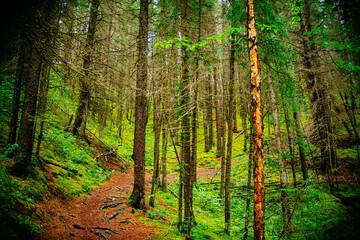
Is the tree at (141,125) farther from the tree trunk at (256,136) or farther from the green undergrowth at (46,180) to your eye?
the tree trunk at (256,136)

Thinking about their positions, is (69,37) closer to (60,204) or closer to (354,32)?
(60,204)

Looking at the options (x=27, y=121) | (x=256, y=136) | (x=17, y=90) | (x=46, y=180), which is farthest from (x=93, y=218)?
(x=256, y=136)

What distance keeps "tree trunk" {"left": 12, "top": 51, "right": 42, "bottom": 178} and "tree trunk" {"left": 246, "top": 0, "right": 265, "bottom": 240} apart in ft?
20.7

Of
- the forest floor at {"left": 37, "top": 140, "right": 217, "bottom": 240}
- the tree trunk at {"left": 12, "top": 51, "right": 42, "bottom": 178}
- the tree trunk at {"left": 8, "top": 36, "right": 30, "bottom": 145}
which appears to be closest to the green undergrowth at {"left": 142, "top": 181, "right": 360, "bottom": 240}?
the forest floor at {"left": 37, "top": 140, "right": 217, "bottom": 240}

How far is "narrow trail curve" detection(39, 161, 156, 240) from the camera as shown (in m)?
4.33

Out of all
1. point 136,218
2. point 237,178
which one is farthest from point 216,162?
point 136,218

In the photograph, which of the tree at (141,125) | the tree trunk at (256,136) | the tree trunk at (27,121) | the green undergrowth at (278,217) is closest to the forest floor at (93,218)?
the tree at (141,125)

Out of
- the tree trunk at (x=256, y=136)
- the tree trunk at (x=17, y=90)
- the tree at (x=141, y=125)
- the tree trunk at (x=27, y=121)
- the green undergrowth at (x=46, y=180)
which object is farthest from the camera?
the tree at (x=141, y=125)

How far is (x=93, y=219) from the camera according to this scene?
214 inches

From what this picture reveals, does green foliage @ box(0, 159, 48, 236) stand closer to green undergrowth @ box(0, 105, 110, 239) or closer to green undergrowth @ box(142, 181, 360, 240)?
green undergrowth @ box(0, 105, 110, 239)

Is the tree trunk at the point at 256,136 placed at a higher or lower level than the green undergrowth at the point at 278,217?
higher

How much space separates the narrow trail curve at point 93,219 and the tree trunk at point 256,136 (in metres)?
3.60

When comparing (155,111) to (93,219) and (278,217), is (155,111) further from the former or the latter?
(278,217)

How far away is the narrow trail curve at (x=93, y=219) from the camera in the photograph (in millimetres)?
4327
